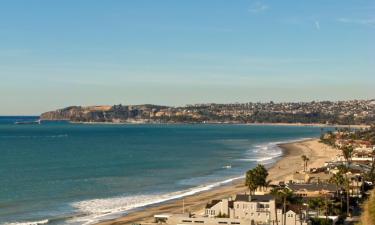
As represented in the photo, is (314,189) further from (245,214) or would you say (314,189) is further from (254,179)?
(245,214)

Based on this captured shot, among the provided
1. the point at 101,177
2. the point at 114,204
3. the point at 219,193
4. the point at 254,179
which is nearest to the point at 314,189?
the point at 254,179

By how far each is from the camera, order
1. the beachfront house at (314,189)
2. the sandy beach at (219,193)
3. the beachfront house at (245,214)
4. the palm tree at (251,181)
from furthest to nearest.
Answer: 1. the beachfront house at (314,189)
2. the sandy beach at (219,193)
3. the palm tree at (251,181)
4. the beachfront house at (245,214)

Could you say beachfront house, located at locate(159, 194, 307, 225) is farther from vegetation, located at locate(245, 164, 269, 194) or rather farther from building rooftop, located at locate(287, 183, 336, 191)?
building rooftop, located at locate(287, 183, 336, 191)

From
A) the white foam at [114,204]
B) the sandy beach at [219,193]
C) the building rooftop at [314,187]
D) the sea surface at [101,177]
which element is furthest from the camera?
the building rooftop at [314,187]

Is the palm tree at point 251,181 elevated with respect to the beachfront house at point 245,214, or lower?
elevated

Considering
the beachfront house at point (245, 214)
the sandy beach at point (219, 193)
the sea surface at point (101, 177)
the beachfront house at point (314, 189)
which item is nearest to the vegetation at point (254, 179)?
the beachfront house at point (314, 189)

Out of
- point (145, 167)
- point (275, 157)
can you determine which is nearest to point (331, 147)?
point (275, 157)

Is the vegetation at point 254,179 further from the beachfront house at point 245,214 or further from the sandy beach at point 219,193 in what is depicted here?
A: the beachfront house at point 245,214

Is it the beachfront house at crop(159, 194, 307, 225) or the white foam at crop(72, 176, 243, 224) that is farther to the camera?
the white foam at crop(72, 176, 243, 224)

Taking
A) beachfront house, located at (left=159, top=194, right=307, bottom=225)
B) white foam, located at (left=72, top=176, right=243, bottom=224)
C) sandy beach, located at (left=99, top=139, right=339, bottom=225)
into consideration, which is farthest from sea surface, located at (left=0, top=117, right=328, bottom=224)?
beachfront house, located at (left=159, top=194, right=307, bottom=225)
